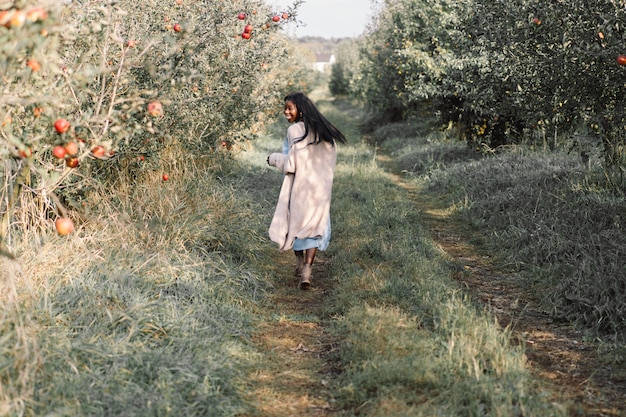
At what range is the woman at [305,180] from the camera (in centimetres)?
612

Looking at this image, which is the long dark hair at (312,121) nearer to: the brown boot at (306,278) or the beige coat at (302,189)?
the beige coat at (302,189)

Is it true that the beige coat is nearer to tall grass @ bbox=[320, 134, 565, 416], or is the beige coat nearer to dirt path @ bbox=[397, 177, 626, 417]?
tall grass @ bbox=[320, 134, 565, 416]

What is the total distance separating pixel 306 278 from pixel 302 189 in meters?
0.83

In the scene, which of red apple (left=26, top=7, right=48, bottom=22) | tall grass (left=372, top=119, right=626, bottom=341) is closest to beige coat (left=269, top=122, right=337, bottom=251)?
tall grass (left=372, top=119, right=626, bottom=341)

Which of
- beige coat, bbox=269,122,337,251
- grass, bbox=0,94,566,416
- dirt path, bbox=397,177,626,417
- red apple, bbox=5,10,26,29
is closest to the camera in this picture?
red apple, bbox=5,10,26,29

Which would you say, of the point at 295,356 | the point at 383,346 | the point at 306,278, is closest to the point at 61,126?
the point at 295,356

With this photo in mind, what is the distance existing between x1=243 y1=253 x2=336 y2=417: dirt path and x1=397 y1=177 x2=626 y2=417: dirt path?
50.6 inches

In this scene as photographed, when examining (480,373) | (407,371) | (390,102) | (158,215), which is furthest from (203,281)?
(390,102)

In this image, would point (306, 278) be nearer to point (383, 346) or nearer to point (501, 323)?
point (501, 323)

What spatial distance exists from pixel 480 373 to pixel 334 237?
409 centimetres

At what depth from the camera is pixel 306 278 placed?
19.9 feet

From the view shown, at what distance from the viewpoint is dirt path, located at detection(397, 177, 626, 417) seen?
3.83 meters

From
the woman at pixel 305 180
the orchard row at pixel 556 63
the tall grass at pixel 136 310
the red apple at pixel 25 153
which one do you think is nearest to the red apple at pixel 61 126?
the red apple at pixel 25 153

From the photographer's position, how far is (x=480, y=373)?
3.70 meters
